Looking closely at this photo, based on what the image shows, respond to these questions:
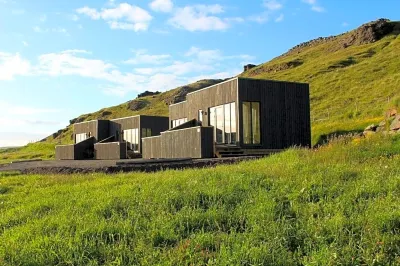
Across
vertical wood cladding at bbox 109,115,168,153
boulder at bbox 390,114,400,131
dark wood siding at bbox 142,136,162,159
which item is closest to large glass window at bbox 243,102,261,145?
dark wood siding at bbox 142,136,162,159

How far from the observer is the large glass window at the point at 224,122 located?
1895 cm

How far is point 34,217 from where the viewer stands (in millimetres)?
5820

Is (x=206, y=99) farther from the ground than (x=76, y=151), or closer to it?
farther from the ground

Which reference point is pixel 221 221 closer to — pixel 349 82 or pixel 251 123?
pixel 251 123

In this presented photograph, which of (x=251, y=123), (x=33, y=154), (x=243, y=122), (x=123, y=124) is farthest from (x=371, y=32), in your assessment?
(x=243, y=122)

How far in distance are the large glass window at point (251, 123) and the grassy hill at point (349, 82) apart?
5958 millimetres

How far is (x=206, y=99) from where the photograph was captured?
70.5 ft

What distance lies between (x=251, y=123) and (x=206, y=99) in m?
3.74

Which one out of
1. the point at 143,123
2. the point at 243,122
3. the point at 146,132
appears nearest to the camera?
the point at 243,122

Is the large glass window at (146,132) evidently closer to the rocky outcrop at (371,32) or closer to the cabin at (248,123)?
the cabin at (248,123)

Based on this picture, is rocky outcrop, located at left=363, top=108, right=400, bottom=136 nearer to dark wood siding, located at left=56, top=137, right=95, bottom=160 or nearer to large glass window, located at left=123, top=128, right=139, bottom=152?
large glass window, located at left=123, top=128, right=139, bottom=152

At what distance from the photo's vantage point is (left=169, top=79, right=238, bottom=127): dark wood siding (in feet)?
62.5

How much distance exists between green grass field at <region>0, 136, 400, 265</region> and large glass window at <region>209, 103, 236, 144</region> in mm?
11487

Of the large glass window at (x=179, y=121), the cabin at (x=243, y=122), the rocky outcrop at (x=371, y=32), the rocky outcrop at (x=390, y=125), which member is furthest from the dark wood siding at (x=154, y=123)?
the rocky outcrop at (x=371, y=32)
